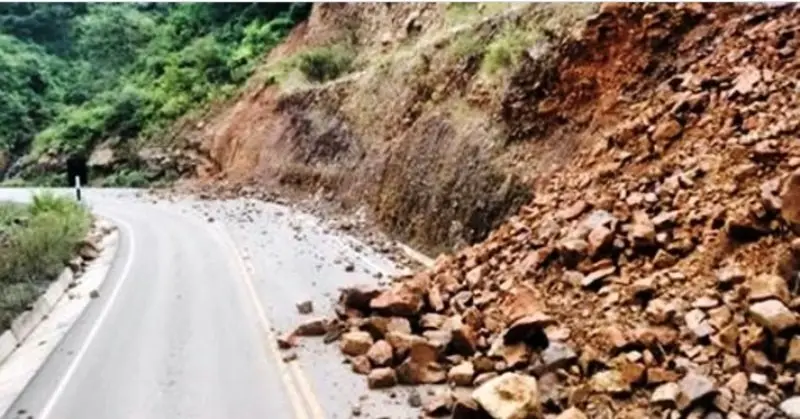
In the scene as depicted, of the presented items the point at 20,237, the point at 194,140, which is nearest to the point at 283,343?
the point at 20,237

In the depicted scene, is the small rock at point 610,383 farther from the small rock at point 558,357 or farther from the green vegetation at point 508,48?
the green vegetation at point 508,48

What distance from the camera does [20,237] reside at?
19.9 m

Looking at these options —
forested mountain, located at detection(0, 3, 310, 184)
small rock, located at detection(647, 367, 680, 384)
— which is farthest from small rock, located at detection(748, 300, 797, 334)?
forested mountain, located at detection(0, 3, 310, 184)

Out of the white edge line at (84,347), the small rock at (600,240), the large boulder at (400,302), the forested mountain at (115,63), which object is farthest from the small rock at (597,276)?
the forested mountain at (115,63)

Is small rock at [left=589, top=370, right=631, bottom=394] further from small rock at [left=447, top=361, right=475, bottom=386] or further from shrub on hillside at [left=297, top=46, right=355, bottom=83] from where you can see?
shrub on hillside at [left=297, top=46, right=355, bottom=83]

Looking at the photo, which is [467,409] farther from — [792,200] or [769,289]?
[792,200]

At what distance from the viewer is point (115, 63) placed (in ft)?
167

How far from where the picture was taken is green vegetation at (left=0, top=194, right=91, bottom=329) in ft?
54.1

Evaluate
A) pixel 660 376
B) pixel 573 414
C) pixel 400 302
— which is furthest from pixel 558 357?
pixel 400 302

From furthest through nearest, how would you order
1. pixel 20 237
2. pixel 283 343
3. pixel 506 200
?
pixel 20 237, pixel 506 200, pixel 283 343

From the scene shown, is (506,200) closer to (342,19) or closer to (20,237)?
(20,237)

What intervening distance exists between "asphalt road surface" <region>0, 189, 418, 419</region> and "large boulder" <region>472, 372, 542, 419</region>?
117 centimetres

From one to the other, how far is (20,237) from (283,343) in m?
10.7

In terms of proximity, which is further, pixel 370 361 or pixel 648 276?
pixel 370 361
